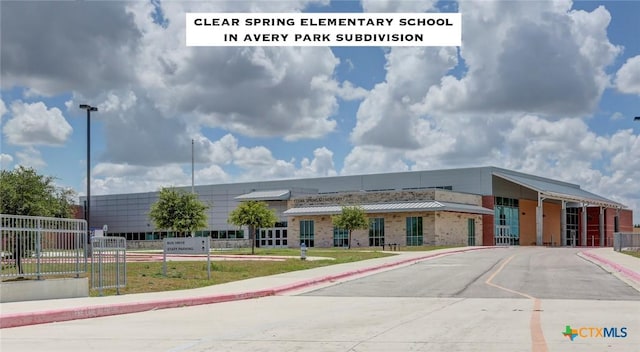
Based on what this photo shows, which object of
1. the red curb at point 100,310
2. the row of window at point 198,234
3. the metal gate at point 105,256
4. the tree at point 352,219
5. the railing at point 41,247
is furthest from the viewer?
the row of window at point 198,234

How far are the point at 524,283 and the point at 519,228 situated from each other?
60.6m

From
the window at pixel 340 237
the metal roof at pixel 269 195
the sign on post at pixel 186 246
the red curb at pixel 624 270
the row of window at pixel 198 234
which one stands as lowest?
the row of window at pixel 198 234

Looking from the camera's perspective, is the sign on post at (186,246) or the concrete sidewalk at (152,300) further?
the sign on post at (186,246)

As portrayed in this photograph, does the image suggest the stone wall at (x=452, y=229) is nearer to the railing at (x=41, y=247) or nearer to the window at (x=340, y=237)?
the window at (x=340, y=237)

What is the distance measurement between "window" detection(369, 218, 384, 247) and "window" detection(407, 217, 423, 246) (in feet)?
8.93

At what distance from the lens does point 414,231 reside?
64875 mm

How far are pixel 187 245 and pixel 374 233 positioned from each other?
43318 millimetres

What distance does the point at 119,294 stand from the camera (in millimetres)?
18719

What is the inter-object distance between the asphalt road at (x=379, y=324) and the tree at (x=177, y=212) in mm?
28212

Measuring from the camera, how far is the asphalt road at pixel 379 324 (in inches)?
408

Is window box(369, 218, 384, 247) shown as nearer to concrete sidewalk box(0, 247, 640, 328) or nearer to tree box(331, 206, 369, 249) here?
tree box(331, 206, 369, 249)

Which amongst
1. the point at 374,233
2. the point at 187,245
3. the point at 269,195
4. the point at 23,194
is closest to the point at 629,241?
the point at 374,233

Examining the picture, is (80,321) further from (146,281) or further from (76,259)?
(146,281)

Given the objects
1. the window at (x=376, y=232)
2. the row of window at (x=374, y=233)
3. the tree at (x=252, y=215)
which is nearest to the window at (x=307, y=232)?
the row of window at (x=374, y=233)
